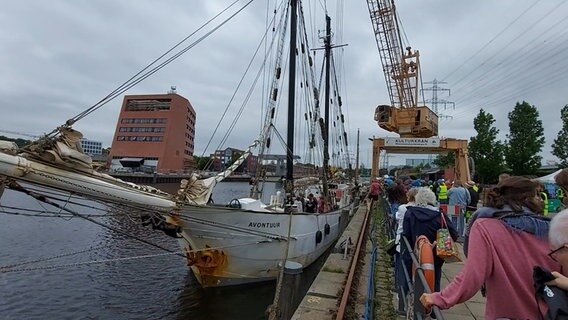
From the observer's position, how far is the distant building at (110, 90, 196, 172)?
86.9 metres

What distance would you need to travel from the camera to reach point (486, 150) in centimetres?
4459

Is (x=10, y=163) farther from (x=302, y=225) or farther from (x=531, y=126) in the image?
(x=531, y=126)

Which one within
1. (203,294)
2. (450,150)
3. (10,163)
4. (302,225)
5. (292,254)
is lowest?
(203,294)

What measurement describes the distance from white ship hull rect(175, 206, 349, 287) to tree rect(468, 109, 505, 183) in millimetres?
41129

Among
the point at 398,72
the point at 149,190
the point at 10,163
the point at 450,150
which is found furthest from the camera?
the point at 398,72

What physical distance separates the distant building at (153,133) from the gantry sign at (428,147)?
65213mm

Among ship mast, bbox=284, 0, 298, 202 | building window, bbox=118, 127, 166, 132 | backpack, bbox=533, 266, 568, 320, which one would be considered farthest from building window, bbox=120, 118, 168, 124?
backpack, bbox=533, 266, 568, 320

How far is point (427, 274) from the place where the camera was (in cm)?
341

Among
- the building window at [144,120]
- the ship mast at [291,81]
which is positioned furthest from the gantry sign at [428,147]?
the building window at [144,120]

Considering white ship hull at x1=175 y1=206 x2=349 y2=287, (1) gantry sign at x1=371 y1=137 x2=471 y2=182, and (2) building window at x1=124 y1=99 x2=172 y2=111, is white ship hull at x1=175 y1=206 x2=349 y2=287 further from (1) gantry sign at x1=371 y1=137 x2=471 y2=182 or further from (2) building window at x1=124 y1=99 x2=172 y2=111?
(2) building window at x1=124 y1=99 x2=172 y2=111

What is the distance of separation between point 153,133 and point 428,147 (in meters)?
77.2

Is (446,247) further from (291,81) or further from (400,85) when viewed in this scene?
(400,85)

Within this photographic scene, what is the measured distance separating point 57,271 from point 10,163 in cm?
798

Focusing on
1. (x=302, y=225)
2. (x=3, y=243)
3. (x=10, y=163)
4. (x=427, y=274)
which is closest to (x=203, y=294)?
(x=302, y=225)
